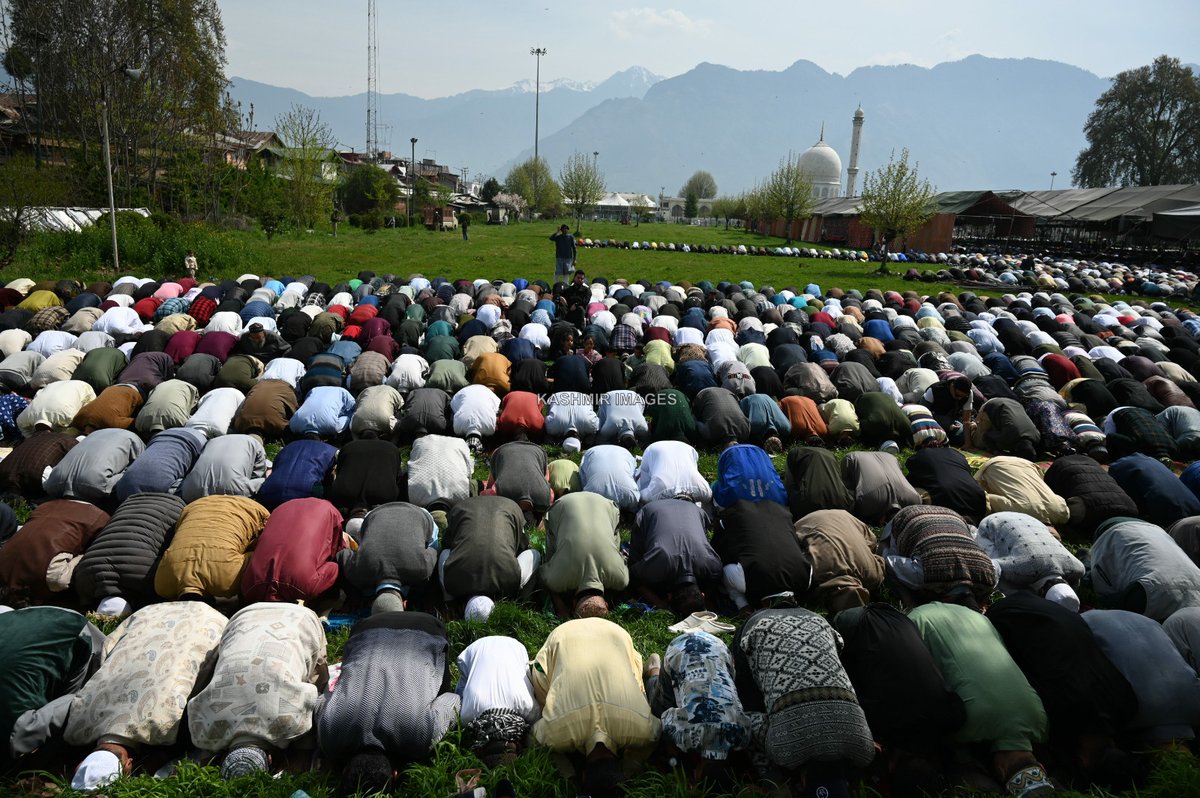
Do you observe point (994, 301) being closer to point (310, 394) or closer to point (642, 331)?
point (642, 331)

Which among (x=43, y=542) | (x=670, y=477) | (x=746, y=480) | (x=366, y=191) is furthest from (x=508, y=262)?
(x=366, y=191)

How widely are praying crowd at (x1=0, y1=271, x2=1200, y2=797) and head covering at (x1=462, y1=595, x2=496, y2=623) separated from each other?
17 mm

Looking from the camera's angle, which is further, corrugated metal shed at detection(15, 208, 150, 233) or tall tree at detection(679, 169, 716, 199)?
tall tree at detection(679, 169, 716, 199)

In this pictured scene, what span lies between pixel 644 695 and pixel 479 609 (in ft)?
5.42

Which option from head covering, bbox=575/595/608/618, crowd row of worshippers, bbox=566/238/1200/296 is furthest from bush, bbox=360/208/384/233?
head covering, bbox=575/595/608/618

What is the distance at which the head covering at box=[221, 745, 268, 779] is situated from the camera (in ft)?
12.0

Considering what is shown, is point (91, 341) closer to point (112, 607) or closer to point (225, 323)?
point (225, 323)

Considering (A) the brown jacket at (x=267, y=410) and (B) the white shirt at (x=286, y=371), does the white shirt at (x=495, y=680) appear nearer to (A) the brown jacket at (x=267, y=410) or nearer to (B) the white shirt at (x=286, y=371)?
(A) the brown jacket at (x=267, y=410)

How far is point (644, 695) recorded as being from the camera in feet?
13.0

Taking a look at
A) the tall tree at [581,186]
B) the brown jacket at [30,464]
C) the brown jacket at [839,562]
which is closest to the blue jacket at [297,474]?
the brown jacket at [30,464]

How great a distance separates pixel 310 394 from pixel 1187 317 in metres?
20.8

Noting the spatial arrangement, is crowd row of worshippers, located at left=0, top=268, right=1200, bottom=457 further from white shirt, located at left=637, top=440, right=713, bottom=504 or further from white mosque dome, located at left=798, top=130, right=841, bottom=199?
white mosque dome, located at left=798, top=130, right=841, bottom=199

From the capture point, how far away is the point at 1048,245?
43.4 meters

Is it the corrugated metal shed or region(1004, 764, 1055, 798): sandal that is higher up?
the corrugated metal shed
